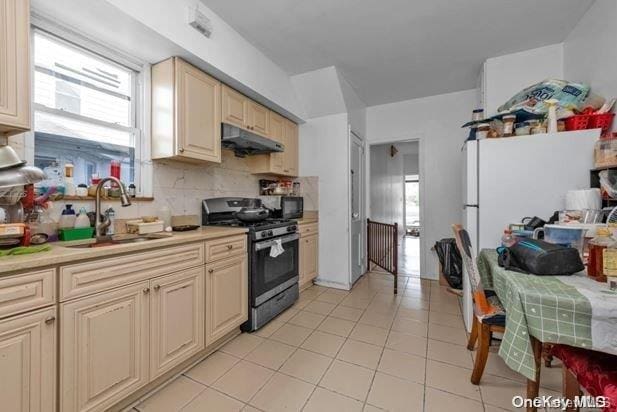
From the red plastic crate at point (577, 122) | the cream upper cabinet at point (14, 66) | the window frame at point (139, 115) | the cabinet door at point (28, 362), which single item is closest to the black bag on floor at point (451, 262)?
the red plastic crate at point (577, 122)

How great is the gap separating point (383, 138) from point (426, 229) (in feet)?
4.99

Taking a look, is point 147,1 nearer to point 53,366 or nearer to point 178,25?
point 178,25

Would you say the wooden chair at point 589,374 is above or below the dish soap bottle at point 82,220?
below

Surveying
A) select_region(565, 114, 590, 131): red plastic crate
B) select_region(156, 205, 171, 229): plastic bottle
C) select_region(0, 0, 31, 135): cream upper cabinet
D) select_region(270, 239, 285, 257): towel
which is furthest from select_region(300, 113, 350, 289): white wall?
select_region(0, 0, 31, 135): cream upper cabinet

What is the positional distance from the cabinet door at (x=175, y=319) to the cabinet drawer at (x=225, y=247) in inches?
4.8

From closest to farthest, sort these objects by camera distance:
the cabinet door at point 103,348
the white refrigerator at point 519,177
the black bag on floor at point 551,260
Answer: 1. the cabinet door at point 103,348
2. the black bag on floor at point 551,260
3. the white refrigerator at point 519,177

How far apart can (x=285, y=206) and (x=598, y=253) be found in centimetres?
256

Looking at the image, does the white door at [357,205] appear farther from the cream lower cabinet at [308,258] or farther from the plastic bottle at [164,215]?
the plastic bottle at [164,215]

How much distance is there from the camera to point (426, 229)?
3750mm

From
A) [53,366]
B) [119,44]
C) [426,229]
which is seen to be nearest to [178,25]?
[119,44]

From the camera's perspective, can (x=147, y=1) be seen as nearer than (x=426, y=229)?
Yes

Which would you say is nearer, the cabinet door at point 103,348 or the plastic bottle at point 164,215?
the cabinet door at point 103,348

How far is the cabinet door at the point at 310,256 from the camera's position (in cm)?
322

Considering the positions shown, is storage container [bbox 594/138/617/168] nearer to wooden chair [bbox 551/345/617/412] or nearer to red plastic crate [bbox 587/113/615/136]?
red plastic crate [bbox 587/113/615/136]
